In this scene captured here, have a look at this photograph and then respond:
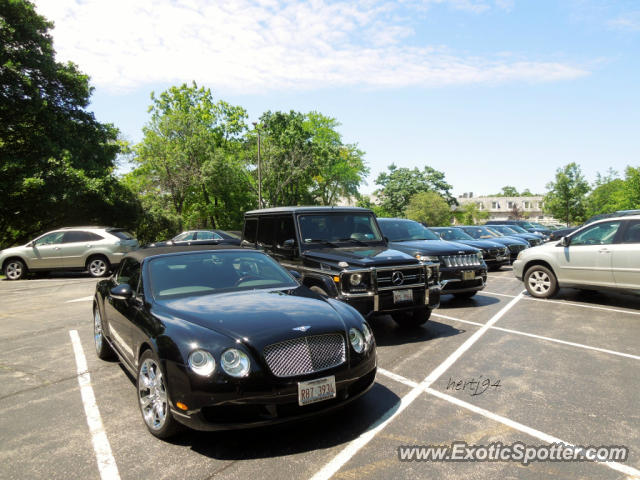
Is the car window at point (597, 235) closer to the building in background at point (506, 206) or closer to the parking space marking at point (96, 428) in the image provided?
the parking space marking at point (96, 428)

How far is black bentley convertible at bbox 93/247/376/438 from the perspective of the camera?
2994 millimetres

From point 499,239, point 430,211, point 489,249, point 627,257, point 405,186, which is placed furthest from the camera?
point 405,186

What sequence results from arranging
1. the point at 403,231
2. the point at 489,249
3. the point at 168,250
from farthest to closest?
the point at 489,249
the point at 403,231
the point at 168,250

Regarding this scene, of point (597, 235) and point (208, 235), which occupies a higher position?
point (208, 235)

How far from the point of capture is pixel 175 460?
303 cm

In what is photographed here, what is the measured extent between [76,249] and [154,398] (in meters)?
13.3

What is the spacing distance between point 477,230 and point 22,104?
2157 centimetres

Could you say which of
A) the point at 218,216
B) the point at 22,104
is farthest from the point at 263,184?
the point at 22,104

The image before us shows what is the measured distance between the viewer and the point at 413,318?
7117 mm

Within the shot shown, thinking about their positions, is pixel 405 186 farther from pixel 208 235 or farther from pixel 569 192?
pixel 208 235

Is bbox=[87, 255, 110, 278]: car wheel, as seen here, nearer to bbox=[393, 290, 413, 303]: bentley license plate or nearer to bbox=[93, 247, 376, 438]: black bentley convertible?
bbox=[93, 247, 376, 438]: black bentley convertible

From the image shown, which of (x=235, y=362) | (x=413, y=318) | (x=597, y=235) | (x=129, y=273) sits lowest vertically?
(x=413, y=318)

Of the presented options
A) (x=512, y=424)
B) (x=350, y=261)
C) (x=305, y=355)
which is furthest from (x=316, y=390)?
(x=350, y=261)

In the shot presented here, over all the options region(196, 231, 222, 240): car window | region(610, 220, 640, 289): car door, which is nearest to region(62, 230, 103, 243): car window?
region(196, 231, 222, 240): car window
